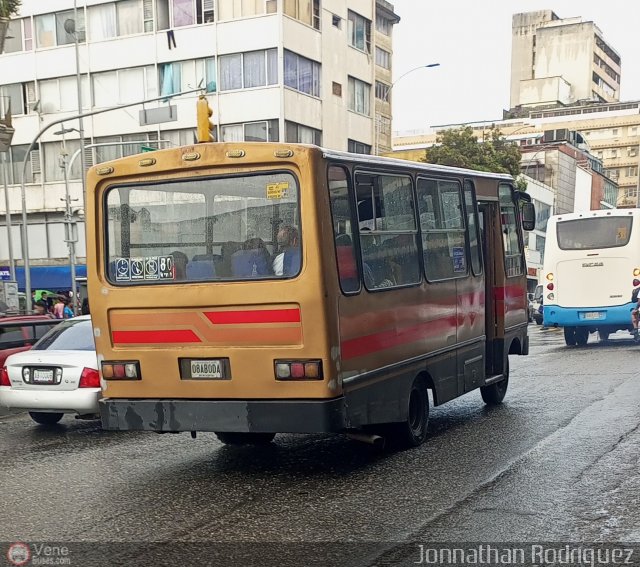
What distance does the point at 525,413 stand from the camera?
1073 centimetres

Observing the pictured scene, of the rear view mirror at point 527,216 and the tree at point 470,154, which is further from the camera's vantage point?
the tree at point 470,154

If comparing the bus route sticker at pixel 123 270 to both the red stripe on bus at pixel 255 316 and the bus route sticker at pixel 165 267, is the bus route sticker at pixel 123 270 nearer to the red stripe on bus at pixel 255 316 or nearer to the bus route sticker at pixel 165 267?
the bus route sticker at pixel 165 267

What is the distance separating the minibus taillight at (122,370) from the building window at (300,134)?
1236 inches

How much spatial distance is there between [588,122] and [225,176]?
10862cm

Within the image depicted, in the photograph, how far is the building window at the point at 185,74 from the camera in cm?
4072

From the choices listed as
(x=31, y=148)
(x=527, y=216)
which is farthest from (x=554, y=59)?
(x=527, y=216)

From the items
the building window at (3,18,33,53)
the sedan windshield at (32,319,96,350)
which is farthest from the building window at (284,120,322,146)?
the sedan windshield at (32,319,96,350)

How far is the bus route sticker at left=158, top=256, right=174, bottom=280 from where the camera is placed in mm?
7781

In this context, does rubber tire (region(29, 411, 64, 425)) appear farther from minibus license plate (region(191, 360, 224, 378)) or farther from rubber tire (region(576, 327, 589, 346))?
rubber tire (region(576, 327, 589, 346))

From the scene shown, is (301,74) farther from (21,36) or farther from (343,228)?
(343,228)

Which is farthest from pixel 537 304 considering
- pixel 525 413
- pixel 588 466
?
pixel 588 466

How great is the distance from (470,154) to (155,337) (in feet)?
137

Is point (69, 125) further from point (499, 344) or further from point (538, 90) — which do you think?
point (538, 90)

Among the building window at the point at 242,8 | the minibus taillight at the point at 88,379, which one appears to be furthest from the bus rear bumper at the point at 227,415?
the building window at the point at 242,8
